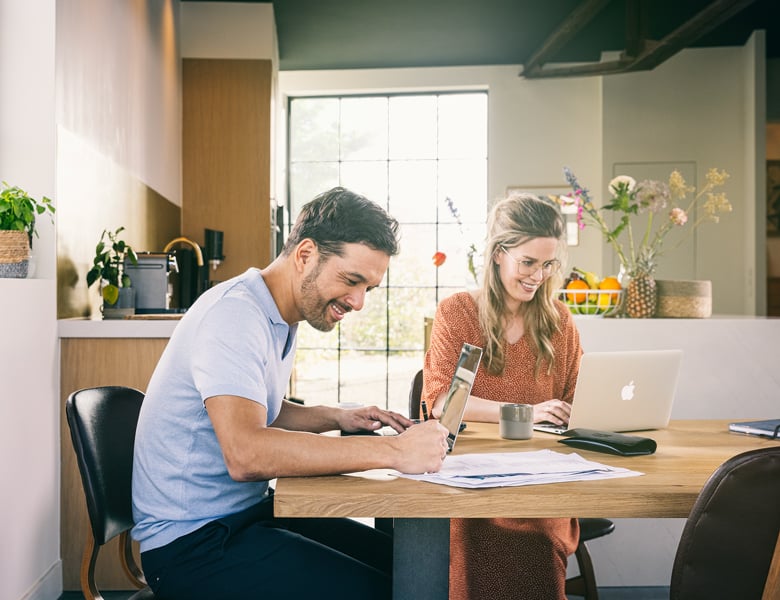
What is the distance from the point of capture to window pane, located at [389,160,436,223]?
26.2ft

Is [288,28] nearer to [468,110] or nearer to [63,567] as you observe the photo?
[468,110]

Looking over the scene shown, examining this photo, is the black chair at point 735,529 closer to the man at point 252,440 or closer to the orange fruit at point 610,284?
the man at point 252,440

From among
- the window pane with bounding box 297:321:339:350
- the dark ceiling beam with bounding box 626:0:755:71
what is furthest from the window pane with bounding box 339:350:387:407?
the dark ceiling beam with bounding box 626:0:755:71

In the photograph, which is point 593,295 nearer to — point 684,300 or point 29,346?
point 684,300

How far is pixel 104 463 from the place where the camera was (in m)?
1.70

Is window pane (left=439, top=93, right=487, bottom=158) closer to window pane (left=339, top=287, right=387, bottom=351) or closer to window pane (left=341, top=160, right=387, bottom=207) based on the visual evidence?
window pane (left=341, top=160, right=387, bottom=207)

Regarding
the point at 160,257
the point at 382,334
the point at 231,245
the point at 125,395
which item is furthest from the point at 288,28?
the point at 125,395

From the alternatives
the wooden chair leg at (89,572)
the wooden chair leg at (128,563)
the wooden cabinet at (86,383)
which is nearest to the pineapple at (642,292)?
the wooden cabinet at (86,383)

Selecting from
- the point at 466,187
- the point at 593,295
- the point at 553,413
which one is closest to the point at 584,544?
the point at 553,413

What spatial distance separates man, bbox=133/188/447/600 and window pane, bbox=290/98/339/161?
6469mm

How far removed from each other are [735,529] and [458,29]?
619 centimetres

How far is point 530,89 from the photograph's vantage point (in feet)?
24.9

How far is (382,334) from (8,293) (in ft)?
18.4

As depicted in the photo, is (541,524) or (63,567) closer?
(541,524)
